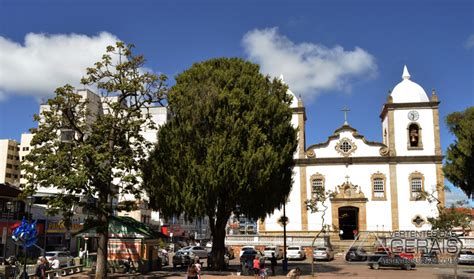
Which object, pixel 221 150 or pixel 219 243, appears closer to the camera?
pixel 221 150

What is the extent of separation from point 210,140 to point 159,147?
301cm

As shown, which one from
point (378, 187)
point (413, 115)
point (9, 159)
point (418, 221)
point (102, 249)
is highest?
point (9, 159)

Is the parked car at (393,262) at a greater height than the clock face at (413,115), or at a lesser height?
lesser

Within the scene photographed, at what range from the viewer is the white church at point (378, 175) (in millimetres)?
45812

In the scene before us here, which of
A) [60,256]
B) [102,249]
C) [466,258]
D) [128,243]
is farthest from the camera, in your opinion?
[60,256]

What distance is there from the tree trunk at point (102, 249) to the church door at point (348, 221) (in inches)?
1141

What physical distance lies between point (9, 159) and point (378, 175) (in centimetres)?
6624

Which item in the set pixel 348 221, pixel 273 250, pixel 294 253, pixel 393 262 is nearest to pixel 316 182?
pixel 348 221

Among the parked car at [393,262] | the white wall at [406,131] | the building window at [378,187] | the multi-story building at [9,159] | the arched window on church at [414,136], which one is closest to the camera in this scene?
the parked car at [393,262]

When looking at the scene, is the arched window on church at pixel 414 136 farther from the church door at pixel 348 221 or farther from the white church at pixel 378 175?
the church door at pixel 348 221

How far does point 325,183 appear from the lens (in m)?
47.8

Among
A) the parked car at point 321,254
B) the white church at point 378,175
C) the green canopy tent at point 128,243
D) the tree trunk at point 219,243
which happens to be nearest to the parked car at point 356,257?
the parked car at point 321,254

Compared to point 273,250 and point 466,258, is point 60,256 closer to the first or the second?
point 273,250

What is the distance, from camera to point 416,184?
46.2m
